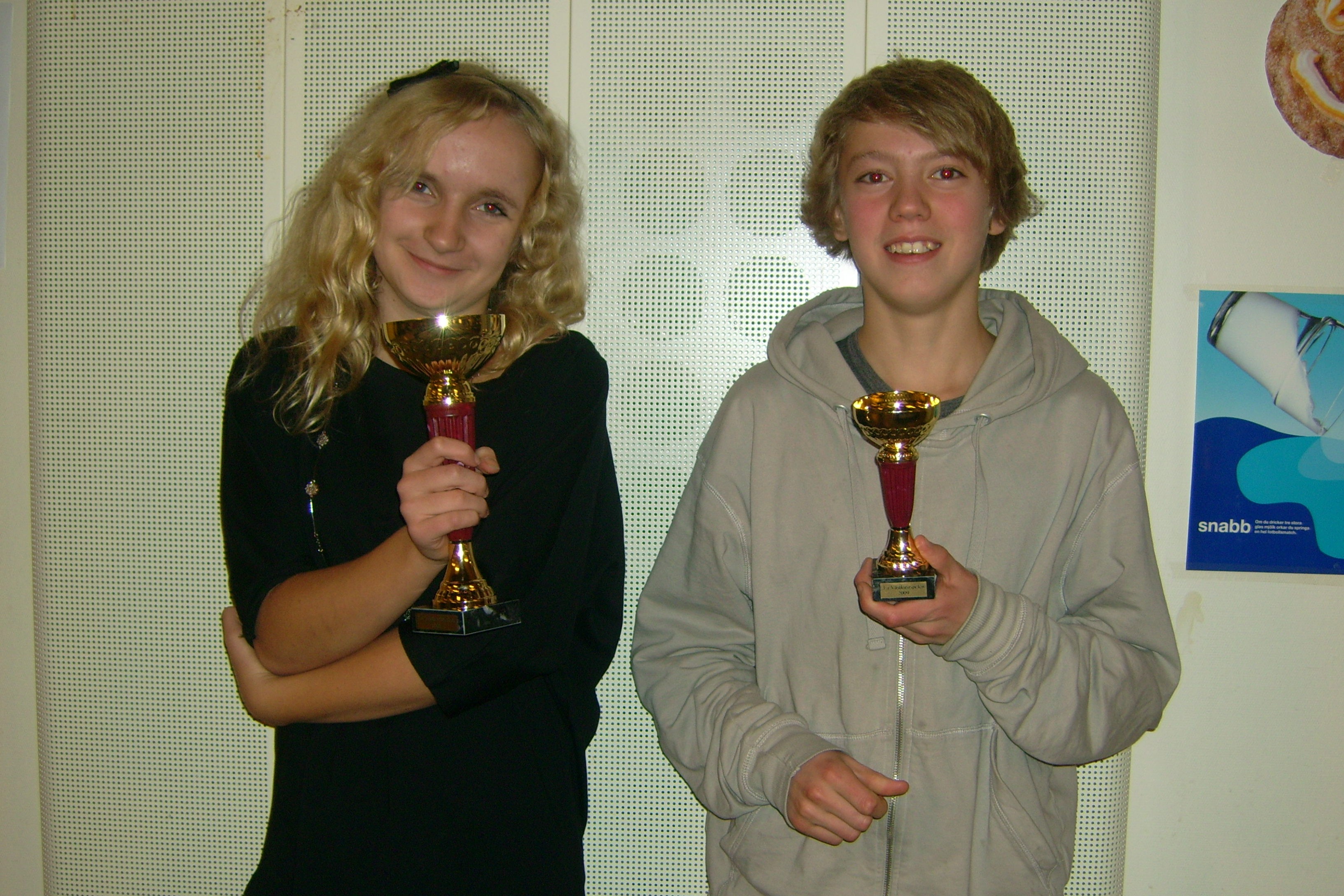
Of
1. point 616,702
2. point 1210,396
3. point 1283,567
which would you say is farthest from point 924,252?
point 1283,567

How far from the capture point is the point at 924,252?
70.0 inches

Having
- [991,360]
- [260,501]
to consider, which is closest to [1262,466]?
[991,360]

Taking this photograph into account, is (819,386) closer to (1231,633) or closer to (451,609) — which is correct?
(451,609)

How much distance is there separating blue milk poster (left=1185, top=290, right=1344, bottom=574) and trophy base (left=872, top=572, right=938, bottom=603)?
5.10 ft

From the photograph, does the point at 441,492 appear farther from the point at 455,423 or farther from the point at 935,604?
the point at 935,604

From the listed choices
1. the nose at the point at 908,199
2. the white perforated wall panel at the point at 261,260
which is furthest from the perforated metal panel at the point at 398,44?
the nose at the point at 908,199

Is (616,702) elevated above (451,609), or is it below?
below

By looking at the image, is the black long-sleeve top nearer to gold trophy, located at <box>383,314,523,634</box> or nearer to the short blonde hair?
gold trophy, located at <box>383,314,523,634</box>

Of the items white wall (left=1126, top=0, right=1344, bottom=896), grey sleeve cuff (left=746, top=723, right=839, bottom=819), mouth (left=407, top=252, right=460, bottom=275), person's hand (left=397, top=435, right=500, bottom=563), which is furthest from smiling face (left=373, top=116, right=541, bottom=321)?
white wall (left=1126, top=0, right=1344, bottom=896)

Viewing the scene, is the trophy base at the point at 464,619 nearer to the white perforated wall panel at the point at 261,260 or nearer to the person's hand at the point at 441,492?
the person's hand at the point at 441,492

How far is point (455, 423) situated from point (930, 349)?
1.10m

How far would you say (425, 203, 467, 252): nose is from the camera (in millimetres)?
1710

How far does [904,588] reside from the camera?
59.9 inches

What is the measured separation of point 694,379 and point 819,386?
0.67 meters
